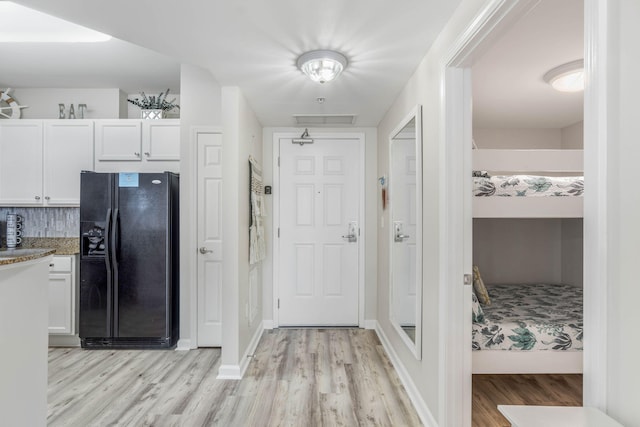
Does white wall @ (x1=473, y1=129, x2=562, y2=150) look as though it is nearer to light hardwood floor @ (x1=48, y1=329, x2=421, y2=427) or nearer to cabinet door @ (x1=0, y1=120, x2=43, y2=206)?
light hardwood floor @ (x1=48, y1=329, x2=421, y2=427)

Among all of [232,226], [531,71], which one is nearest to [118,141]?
[232,226]

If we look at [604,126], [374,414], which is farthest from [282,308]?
[604,126]

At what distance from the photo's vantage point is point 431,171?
6.44ft

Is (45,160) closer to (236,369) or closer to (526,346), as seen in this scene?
(236,369)

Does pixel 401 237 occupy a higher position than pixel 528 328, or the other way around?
pixel 401 237

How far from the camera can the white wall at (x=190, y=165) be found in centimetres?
316

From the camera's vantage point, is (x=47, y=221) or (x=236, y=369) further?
(x=47, y=221)

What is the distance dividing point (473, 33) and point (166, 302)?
10.3ft

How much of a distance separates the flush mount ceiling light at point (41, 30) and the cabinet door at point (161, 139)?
2.64ft

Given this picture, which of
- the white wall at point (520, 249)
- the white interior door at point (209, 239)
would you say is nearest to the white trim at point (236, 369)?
the white interior door at point (209, 239)

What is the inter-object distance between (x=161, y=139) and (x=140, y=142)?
221mm

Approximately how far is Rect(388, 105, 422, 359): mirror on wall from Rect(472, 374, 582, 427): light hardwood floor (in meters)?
0.60

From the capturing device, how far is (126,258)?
3.06m

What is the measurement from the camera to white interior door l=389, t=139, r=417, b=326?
235 cm
